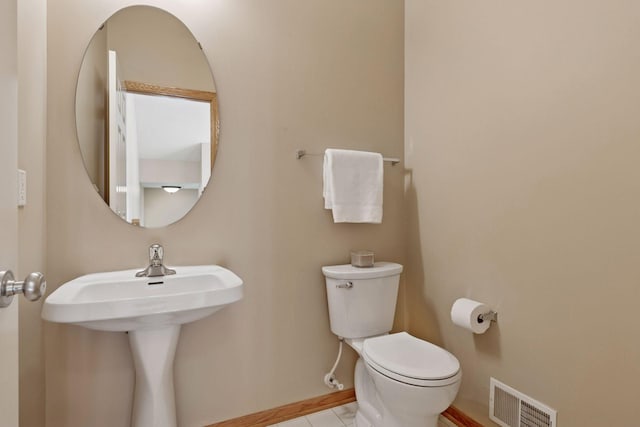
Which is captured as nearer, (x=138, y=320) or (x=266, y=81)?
(x=138, y=320)

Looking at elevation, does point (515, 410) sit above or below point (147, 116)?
below

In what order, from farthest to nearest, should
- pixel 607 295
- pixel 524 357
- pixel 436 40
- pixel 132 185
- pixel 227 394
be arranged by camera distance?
pixel 436 40 < pixel 227 394 < pixel 132 185 < pixel 524 357 < pixel 607 295

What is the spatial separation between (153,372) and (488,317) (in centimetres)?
139

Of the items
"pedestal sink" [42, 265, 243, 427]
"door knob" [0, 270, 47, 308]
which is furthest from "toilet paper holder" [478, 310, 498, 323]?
"door knob" [0, 270, 47, 308]

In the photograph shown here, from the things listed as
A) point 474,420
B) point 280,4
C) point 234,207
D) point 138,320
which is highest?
point 280,4

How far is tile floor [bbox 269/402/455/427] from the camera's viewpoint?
1.65m

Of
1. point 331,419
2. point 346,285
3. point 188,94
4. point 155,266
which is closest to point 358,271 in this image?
point 346,285

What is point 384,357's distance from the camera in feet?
4.49

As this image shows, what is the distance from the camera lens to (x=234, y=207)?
1.58 meters

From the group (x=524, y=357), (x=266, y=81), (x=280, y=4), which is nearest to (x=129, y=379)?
(x=266, y=81)

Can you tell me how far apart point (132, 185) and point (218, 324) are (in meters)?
0.74

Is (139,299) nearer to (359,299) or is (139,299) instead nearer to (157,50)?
(359,299)

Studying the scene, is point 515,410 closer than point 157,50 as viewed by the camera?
Yes

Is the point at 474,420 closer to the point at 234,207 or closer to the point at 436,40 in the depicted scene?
the point at 234,207
